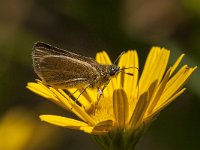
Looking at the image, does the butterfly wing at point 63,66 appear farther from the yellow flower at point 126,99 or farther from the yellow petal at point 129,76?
the yellow petal at point 129,76

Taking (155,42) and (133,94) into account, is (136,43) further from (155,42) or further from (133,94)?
(133,94)

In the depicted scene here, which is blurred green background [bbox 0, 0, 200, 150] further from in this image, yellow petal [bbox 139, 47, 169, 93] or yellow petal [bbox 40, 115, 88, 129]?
yellow petal [bbox 40, 115, 88, 129]

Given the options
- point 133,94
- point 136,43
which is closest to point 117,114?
point 133,94

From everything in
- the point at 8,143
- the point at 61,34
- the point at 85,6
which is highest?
the point at 61,34

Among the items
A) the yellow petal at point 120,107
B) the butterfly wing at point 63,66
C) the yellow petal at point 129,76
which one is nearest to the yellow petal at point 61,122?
the yellow petal at point 120,107

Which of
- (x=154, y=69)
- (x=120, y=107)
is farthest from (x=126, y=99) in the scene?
(x=154, y=69)

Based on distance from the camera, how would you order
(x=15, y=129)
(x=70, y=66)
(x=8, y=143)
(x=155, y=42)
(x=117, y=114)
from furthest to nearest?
(x=155, y=42), (x=15, y=129), (x=8, y=143), (x=70, y=66), (x=117, y=114)

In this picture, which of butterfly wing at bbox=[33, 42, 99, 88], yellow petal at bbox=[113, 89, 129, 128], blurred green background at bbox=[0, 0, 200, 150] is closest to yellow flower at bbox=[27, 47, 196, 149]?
yellow petal at bbox=[113, 89, 129, 128]
